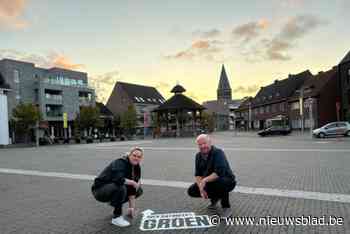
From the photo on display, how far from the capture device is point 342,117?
4934 cm

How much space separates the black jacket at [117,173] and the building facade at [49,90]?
51.6 meters

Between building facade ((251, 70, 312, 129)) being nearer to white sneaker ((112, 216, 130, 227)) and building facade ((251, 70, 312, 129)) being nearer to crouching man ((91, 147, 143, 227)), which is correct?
crouching man ((91, 147, 143, 227))

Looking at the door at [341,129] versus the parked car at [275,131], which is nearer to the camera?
the door at [341,129]

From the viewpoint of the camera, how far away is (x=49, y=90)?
2277 inches

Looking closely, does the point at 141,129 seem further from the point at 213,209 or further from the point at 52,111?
the point at 213,209

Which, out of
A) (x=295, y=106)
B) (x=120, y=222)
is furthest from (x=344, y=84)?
(x=120, y=222)

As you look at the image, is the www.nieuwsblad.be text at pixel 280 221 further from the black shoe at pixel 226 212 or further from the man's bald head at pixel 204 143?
the man's bald head at pixel 204 143

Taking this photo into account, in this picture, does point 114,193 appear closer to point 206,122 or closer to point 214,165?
point 214,165

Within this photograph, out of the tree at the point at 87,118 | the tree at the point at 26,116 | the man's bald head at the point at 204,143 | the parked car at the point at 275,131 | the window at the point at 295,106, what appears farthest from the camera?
the window at the point at 295,106

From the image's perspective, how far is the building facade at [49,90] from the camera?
52.1m

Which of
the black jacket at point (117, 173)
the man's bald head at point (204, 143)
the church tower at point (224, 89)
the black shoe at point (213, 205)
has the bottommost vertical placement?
the black shoe at point (213, 205)

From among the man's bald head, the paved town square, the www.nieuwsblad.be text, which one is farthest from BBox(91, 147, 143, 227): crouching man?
the www.nieuwsblad.be text

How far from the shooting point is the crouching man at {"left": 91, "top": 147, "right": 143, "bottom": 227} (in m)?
5.00

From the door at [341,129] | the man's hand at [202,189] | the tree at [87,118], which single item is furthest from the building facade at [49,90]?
the man's hand at [202,189]
